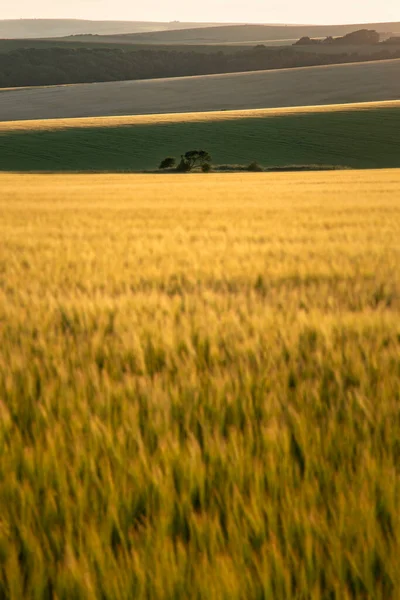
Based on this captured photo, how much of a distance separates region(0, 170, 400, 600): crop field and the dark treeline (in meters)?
147

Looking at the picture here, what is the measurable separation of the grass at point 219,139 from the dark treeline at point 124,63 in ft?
284

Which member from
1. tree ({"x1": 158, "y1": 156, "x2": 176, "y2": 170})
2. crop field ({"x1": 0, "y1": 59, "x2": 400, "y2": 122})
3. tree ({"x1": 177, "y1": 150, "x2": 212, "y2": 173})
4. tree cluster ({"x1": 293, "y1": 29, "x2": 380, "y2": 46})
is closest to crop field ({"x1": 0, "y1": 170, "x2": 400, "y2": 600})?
tree ({"x1": 177, "y1": 150, "x2": 212, "y2": 173})

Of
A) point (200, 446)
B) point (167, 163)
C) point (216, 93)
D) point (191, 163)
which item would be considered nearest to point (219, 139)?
point (191, 163)

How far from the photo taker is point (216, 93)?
86.9 metres

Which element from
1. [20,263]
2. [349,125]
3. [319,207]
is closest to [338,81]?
[349,125]

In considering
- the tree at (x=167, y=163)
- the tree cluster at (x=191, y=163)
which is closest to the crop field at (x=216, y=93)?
the tree at (x=167, y=163)

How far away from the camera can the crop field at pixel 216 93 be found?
3199 inches

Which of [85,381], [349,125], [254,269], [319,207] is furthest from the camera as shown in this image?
[349,125]

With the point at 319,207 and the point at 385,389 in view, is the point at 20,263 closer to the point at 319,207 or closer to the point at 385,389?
the point at 385,389

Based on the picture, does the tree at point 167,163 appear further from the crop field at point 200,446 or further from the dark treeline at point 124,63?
the dark treeline at point 124,63

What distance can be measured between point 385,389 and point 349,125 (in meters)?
59.8

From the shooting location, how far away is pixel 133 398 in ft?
7.44

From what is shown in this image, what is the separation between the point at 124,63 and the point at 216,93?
74443 millimetres

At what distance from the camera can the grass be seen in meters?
52.2
